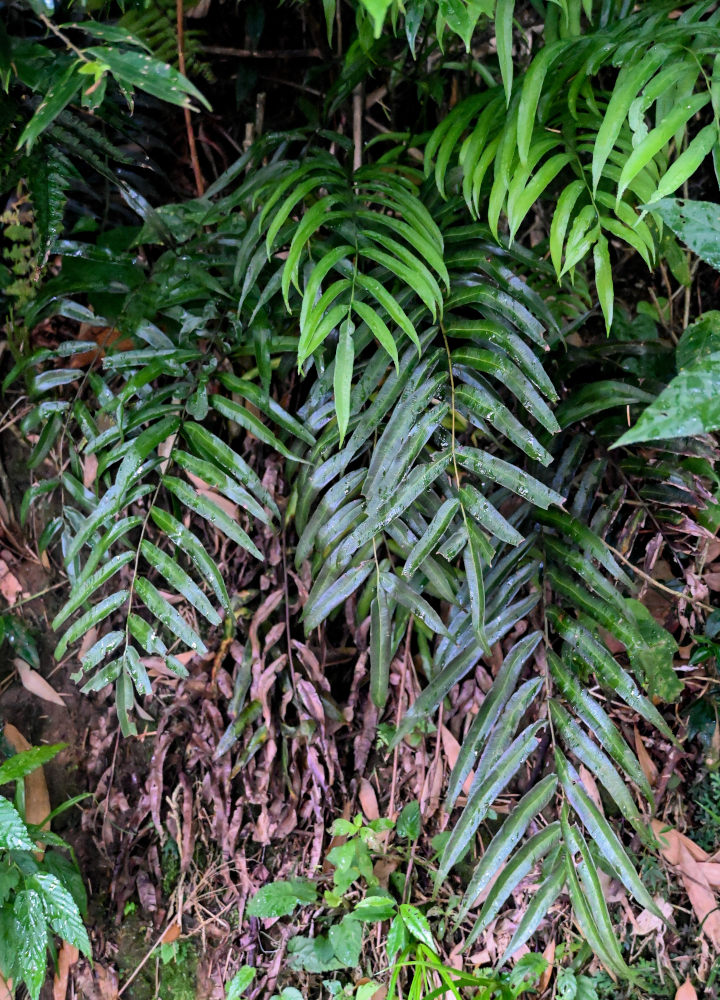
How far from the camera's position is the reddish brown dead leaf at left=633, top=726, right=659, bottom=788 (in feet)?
4.17

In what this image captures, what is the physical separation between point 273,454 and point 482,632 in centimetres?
55

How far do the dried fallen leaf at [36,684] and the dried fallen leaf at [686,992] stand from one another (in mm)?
1250

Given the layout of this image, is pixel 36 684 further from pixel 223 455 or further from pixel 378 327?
pixel 378 327

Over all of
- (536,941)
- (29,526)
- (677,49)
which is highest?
(677,49)

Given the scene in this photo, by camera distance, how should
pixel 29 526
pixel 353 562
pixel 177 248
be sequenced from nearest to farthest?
pixel 353 562 < pixel 177 248 < pixel 29 526

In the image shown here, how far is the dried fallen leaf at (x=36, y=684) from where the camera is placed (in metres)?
1.47

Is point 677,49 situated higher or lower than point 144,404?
higher

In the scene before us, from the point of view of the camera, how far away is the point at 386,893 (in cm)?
130

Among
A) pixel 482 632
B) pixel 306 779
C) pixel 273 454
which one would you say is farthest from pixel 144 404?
pixel 306 779

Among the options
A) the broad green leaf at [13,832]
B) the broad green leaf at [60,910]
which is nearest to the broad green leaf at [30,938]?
the broad green leaf at [60,910]

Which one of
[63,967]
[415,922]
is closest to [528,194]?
[415,922]

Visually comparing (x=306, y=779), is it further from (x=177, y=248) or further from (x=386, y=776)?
(x=177, y=248)

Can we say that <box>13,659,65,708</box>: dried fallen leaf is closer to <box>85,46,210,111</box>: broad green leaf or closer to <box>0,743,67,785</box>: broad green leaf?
<box>0,743,67,785</box>: broad green leaf

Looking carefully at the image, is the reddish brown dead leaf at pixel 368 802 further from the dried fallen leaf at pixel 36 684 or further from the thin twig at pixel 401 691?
the dried fallen leaf at pixel 36 684
